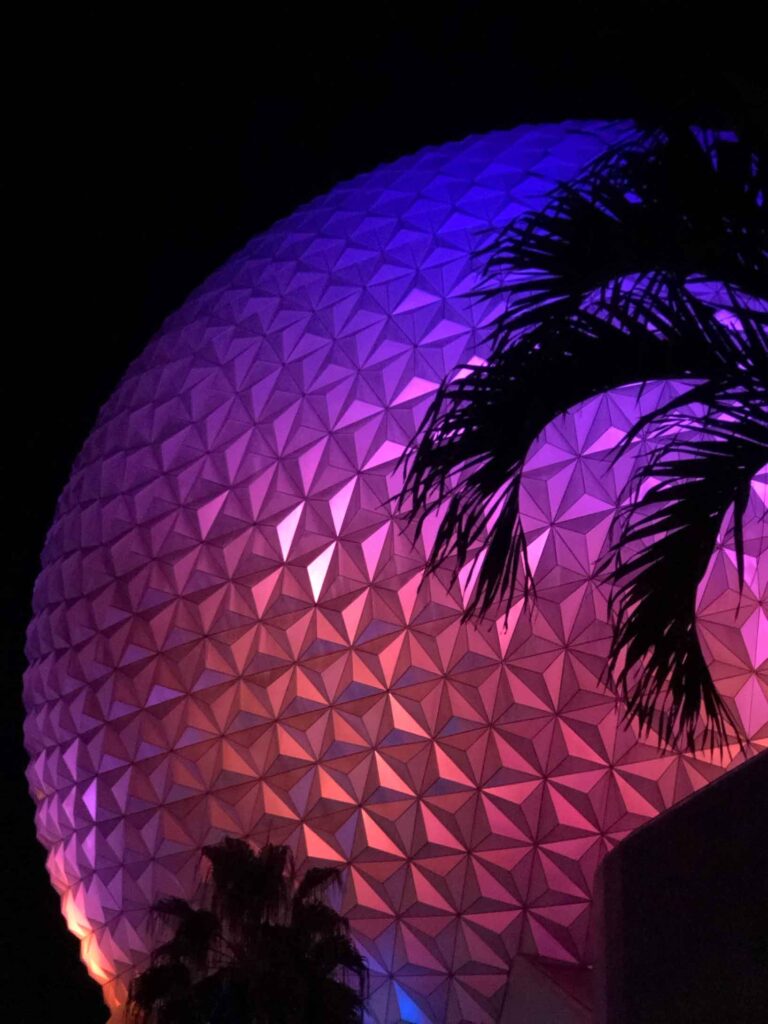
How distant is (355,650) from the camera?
10.4 meters

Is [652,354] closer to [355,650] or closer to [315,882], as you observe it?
[355,650]

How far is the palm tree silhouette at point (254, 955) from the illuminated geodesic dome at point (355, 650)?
96 cm

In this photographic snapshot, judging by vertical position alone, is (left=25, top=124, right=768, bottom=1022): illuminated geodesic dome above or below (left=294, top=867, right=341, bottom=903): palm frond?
above

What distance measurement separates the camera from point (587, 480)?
10.3 metres

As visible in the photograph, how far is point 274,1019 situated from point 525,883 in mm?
2744

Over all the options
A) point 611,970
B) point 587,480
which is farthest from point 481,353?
point 611,970

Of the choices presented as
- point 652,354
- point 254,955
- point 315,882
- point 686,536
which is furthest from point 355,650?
point 652,354

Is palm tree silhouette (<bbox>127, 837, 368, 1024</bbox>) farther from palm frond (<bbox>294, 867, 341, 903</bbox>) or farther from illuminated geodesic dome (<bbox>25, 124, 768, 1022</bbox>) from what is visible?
illuminated geodesic dome (<bbox>25, 124, 768, 1022</bbox>)

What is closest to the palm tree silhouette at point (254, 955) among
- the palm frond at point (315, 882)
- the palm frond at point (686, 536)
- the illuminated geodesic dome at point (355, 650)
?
the palm frond at point (315, 882)

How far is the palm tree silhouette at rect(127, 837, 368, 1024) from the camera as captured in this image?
28.1 feet

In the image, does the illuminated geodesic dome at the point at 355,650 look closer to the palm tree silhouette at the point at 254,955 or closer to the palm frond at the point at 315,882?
the palm frond at the point at 315,882

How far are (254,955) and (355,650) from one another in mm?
3039

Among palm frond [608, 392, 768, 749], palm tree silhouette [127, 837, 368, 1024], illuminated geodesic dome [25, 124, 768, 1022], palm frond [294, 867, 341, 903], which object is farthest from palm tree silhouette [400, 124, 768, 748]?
palm frond [294, 867, 341, 903]

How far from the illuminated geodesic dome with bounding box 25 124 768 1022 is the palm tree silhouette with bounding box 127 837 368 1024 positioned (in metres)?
0.96
